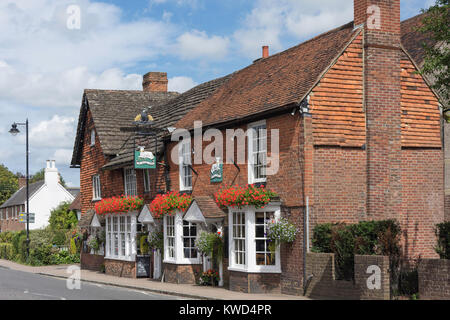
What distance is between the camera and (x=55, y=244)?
138ft

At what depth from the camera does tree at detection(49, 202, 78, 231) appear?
58228 mm

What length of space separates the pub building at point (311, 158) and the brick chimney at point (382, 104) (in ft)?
0.11

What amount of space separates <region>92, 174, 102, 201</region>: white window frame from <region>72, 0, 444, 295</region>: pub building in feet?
35.5

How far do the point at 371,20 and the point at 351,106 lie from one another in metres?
2.78

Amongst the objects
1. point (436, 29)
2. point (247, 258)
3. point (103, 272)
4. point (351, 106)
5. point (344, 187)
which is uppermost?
point (436, 29)

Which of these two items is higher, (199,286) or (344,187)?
(344,187)

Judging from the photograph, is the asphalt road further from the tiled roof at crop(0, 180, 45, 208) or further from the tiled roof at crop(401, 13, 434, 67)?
the tiled roof at crop(0, 180, 45, 208)

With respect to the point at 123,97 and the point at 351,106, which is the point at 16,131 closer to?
the point at 123,97

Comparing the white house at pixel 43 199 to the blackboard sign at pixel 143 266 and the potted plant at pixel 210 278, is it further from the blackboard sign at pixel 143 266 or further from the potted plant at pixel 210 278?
the potted plant at pixel 210 278

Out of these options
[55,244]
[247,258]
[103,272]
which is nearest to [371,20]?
[247,258]

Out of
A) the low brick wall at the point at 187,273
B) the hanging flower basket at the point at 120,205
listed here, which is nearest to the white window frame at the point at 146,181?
the hanging flower basket at the point at 120,205

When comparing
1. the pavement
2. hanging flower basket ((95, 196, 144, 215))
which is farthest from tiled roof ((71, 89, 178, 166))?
the pavement

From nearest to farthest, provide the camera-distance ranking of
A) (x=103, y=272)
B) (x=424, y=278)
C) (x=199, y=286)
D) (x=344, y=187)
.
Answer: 1. (x=424, y=278)
2. (x=344, y=187)
3. (x=199, y=286)
4. (x=103, y=272)

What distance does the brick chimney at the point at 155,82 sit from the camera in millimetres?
41781
